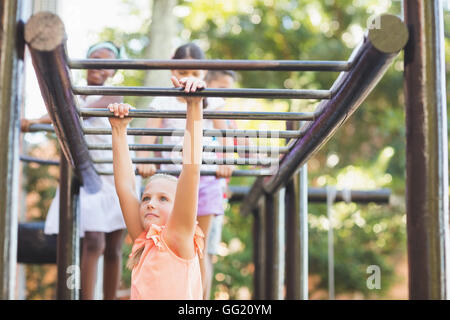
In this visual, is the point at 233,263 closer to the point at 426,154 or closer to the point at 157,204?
the point at 157,204

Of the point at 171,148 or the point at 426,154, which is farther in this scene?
the point at 171,148

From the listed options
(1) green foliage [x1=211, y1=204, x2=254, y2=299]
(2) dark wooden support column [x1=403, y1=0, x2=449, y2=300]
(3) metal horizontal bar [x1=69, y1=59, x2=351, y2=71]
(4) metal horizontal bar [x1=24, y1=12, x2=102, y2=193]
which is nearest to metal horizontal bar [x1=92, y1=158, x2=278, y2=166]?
(4) metal horizontal bar [x1=24, y1=12, x2=102, y2=193]

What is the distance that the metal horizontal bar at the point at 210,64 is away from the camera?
47.4 inches

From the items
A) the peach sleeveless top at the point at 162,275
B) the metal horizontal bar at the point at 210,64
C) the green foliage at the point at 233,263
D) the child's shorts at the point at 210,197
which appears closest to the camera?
the metal horizontal bar at the point at 210,64

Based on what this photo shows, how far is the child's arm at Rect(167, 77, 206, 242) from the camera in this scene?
1.32 metres

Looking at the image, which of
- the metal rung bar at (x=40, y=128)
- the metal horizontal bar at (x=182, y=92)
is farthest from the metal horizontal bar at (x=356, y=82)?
the metal rung bar at (x=40, y=128)

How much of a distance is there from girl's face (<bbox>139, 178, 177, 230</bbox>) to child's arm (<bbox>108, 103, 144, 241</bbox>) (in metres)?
0.02

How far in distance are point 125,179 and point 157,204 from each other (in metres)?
0.11

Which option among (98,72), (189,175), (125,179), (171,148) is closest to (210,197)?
(98,72)

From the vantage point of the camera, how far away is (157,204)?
1679 millimetres

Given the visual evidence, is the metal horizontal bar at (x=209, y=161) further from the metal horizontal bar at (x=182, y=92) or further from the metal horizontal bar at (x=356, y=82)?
the metal horizontal bar at (x=182, y=92)

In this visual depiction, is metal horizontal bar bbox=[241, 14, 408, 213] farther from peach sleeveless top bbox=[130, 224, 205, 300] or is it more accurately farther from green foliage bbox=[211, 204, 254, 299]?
green foliage bbox=[211, 204, 254, 299]
